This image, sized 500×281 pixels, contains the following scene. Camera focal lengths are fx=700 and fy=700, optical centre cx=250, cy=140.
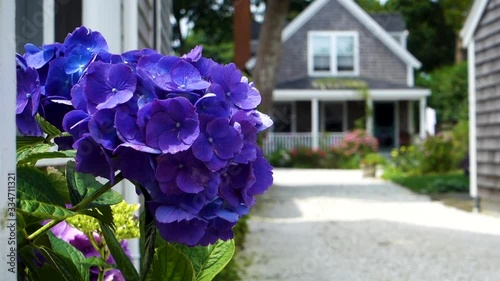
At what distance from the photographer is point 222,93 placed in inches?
40.0

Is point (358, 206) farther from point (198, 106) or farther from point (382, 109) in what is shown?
point (382, 109)

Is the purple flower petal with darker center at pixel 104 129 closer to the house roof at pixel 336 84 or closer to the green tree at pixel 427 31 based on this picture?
the house roof at pixel 336 84

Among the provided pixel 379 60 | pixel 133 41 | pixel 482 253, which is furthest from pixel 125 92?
pixel 379 60

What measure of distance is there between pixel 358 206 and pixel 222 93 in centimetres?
1023

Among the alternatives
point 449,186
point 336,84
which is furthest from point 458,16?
point 449,186

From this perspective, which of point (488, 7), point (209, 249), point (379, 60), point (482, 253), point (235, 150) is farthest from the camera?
point (379, 60)

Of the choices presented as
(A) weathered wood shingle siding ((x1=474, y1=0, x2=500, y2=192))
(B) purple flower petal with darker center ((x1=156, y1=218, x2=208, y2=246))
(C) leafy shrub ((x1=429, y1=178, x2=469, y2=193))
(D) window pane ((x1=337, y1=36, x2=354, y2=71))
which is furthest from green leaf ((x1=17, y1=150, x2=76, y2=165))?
(D) window pane ((x1=337, y1=36, x2=354, y2=71))

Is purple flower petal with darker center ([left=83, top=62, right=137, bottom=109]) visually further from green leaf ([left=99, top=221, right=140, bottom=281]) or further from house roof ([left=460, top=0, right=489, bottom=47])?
house roof ([left=460, top=0, right=489, bottom=47])

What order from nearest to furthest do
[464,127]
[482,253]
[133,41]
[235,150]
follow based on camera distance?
[235,150]
[133,41]
[482,253]
[464,127]

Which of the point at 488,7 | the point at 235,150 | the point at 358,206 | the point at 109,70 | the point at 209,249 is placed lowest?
the point at 358,206

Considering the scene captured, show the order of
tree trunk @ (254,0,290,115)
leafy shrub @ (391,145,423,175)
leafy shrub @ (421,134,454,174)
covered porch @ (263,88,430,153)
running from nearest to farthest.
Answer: tree trunk @ (254,0,290,115) → leafy shrub @ (421,134,454,174) → leafy shrub @ (391,145,423,175) → covered porch @ (263,88,430,153)

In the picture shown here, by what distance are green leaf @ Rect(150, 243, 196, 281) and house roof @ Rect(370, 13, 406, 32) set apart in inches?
1008

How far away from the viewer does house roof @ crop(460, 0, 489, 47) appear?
9.57m

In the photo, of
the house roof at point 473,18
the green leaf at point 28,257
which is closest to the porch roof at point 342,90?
the house roof at point 473,18
